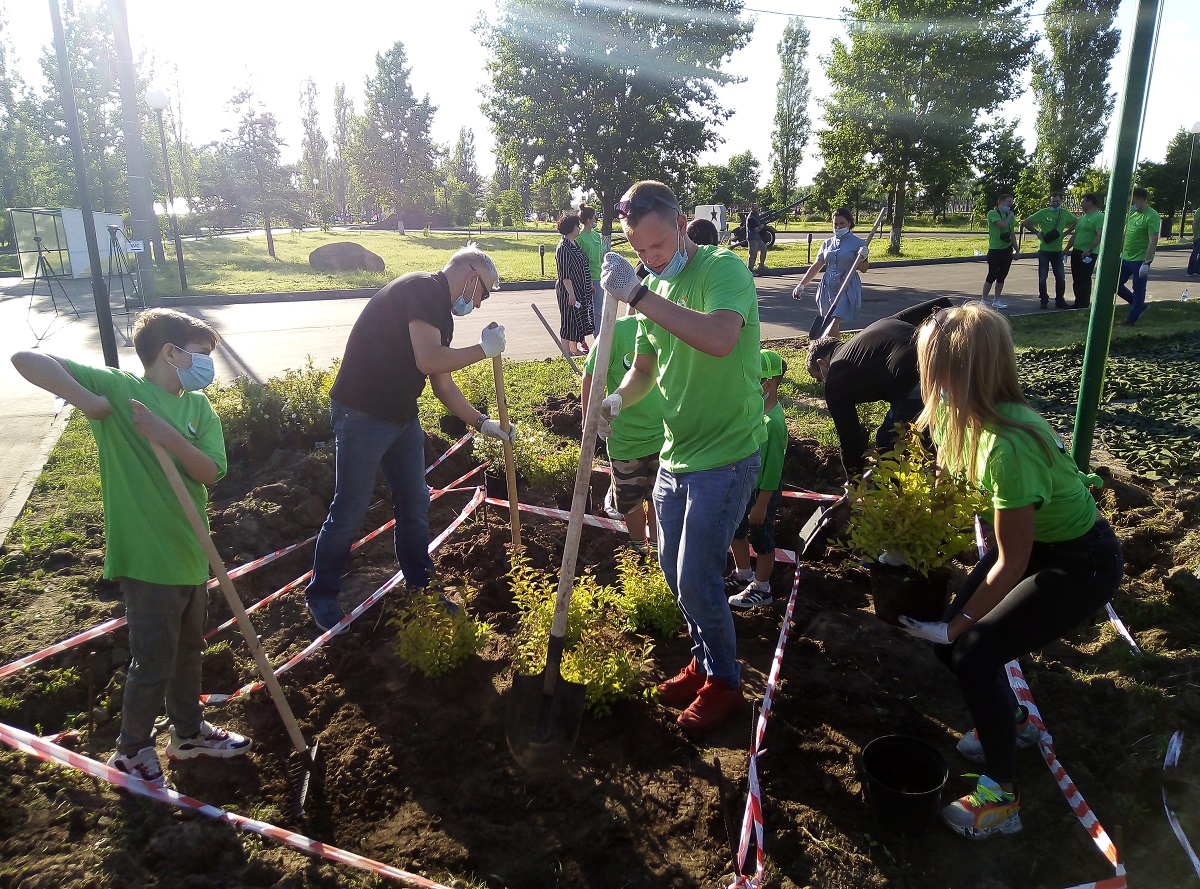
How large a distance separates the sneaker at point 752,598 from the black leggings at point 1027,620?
63.7 inches

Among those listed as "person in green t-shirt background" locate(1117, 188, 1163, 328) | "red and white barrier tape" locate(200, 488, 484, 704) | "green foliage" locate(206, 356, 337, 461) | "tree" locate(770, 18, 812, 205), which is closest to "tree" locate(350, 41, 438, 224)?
"tree" locate(770, 18, 812, 205)

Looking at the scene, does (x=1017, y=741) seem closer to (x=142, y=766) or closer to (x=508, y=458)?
(x=508, y=458)

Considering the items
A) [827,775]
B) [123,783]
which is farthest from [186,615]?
[827,775]

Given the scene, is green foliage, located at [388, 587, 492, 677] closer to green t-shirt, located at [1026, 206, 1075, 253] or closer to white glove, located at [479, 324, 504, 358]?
white glove, located at [479, 324, 504, 358]

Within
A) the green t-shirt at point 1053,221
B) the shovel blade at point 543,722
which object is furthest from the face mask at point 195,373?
the green t-shirt at point 1053,221

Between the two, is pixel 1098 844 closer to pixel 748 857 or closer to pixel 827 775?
pixel 827 775

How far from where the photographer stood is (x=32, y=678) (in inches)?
147

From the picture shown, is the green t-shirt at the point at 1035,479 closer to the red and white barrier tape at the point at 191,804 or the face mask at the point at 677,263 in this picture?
the face mask at the point at 677,263

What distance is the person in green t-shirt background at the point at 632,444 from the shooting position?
4.52m

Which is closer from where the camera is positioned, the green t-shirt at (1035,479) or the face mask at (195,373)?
the green t-shirt at (1035,479)

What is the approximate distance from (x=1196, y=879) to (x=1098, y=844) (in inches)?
12.9

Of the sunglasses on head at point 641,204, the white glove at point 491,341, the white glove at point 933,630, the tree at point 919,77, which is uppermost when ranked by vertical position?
the tree at point 919,77

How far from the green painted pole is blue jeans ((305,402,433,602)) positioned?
403 cm

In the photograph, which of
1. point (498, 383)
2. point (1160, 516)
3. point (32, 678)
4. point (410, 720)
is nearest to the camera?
point (410, 720)
